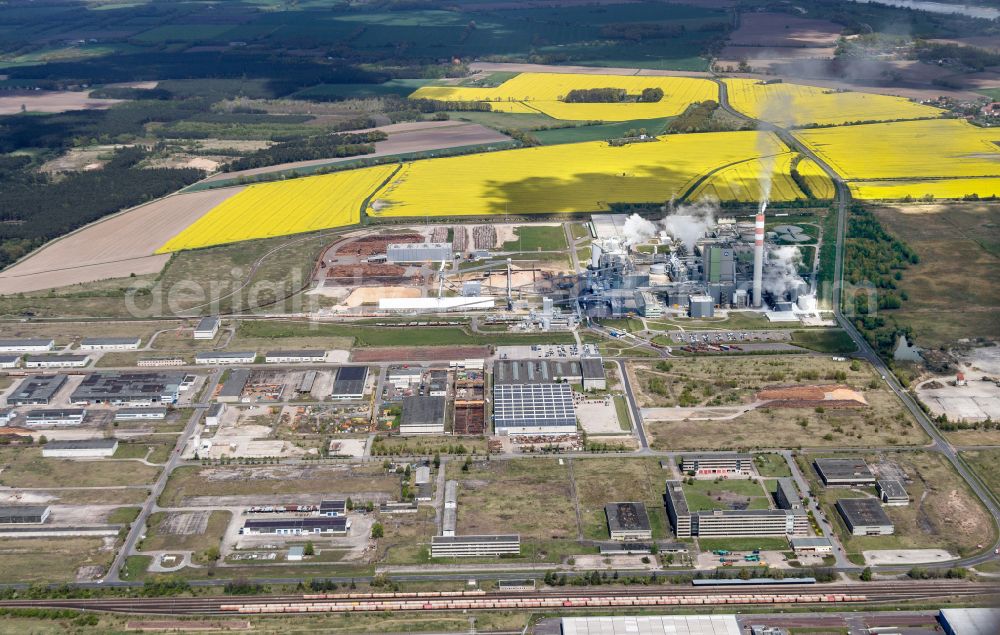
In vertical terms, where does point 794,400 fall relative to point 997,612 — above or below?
below

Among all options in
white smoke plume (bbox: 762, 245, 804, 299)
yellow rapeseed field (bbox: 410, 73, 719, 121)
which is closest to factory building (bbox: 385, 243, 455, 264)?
white smoke plume (bbox: 762, 245, 804, 299)

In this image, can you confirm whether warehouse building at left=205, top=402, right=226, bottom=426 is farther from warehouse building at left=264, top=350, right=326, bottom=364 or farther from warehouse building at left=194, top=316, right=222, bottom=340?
warehouse building at left=194, top=316, right=222, bottom=340

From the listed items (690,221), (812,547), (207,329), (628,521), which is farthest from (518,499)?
(690,221)

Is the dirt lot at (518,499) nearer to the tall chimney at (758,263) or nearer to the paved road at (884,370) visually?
the paved road at (884,370)

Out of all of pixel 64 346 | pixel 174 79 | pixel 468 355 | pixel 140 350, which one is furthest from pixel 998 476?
pixel 174 79

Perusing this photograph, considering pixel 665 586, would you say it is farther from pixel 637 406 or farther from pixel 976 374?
pixel 976 374

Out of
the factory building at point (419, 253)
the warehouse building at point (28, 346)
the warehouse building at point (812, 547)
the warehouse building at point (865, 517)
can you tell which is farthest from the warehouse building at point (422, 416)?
the warehouse building at point (28, 346)
